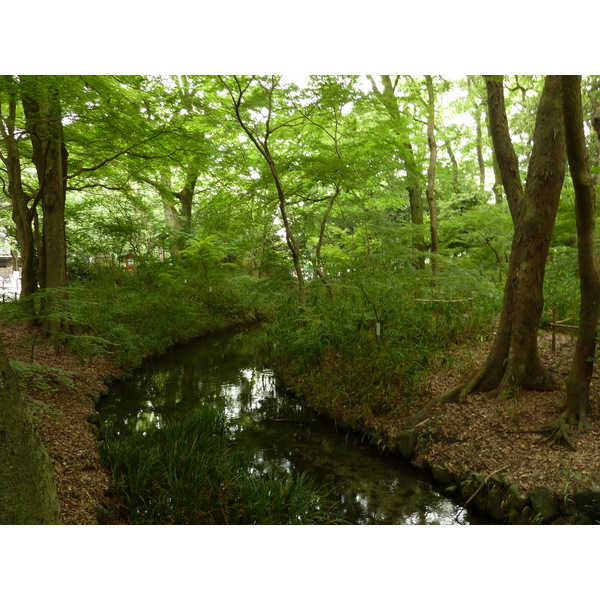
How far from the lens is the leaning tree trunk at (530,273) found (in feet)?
9.96

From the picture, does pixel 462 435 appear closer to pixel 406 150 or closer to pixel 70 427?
pixel 70 427

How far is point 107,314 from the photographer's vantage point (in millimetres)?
5887

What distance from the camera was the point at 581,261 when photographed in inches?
103

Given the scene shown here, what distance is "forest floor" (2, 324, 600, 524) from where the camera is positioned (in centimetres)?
238

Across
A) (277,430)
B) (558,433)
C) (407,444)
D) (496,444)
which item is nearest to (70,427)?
(277,430)

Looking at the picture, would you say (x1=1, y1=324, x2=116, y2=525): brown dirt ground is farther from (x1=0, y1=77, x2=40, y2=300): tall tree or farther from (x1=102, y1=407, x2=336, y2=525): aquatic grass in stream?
(x1=0, y1=77, x2=40, y2=300): tall tree

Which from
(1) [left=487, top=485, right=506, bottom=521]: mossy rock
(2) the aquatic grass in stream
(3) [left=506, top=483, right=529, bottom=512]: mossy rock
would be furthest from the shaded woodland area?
(2) the aquatic grass in stream

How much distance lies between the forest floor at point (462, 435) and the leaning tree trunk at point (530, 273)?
15 cm

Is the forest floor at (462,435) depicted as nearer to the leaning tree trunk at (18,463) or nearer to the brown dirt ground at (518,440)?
the brown dirt ground at (518,440)

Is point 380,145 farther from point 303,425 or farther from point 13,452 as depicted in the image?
point 13,452

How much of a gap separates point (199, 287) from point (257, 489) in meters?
7.34

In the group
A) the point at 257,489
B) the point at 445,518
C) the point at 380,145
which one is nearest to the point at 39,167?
the point at 380,145

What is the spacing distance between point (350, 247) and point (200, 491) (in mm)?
6394

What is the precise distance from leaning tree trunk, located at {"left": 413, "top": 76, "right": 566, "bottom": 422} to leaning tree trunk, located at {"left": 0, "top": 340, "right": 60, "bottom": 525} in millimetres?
3085
